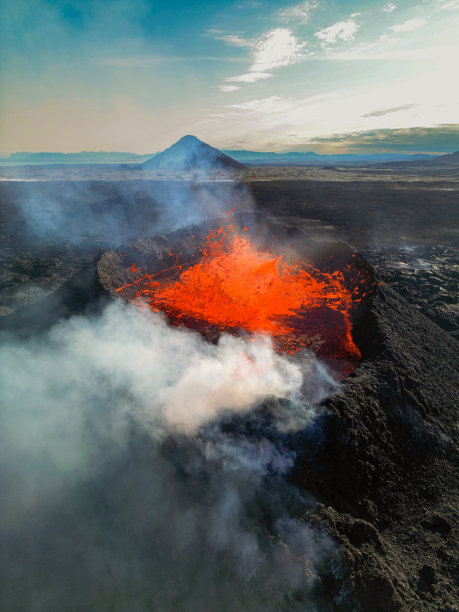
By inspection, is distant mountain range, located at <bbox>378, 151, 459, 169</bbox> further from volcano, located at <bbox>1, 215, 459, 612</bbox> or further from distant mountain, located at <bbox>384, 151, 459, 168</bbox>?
volcano, located at <bbox>1, 215, 459, 612</bbox>

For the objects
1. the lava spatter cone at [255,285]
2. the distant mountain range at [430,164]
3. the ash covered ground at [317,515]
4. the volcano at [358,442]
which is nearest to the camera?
the ash covered ground at [317,515]

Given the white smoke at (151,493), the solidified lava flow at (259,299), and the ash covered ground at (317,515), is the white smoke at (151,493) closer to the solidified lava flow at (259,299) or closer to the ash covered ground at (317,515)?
the ash covered ground at (317,515)

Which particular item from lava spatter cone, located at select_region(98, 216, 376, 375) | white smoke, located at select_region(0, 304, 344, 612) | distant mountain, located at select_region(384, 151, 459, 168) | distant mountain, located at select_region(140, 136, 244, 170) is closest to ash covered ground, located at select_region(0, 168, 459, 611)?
white smoke, located at select_region(0, 304, 344, 612)

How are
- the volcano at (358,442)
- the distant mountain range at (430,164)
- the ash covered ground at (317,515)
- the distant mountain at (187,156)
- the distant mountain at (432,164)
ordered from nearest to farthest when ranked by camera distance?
the ash covered ground at (317,515) < the volcano at (358,442) < the distant mountain at (187,156) < the distant mountain at (432,164) < the distant mountain range at (430,164)

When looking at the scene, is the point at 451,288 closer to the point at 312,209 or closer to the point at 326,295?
the point at 326,295

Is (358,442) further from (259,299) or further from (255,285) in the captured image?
(255,285)

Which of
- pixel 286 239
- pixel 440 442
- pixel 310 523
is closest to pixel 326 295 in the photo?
pixel 286 239

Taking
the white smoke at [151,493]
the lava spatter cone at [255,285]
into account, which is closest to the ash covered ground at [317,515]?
the white smoke at [151,493]
